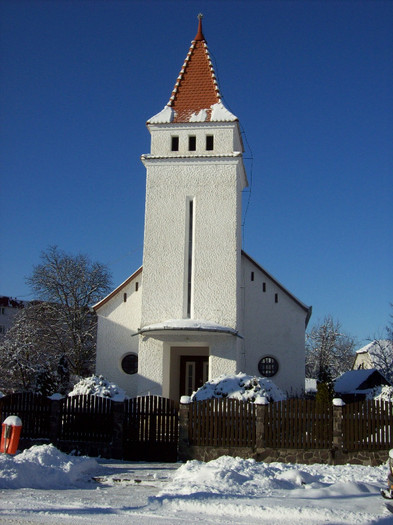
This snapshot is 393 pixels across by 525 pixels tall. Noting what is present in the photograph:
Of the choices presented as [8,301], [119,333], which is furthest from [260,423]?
[8,301]

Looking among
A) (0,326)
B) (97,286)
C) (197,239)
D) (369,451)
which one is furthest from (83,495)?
(0,326)

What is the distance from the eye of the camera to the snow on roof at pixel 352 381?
35.8m

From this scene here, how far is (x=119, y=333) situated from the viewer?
25.3m

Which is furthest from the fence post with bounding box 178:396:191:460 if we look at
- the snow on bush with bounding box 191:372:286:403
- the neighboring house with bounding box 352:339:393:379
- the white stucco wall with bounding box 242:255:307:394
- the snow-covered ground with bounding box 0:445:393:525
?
the neighboring house with bounding box 352:339:393:379

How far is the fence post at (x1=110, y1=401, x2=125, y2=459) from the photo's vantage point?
15.3 meters

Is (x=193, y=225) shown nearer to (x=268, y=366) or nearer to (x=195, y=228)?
(x=195, y=228)

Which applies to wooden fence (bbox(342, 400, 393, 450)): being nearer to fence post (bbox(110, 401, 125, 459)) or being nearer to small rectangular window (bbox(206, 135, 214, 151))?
fence post (bbox(110, 401, 125, 459))

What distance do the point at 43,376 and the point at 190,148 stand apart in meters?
12.5

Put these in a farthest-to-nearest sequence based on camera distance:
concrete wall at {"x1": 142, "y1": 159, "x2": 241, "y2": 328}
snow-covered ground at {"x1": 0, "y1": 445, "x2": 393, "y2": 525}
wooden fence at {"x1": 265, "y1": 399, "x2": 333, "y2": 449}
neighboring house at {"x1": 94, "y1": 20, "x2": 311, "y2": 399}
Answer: concrete wall at {"x1": 142, "y1": 159, "x2": 241, "y2": 328}, neighboring house at {"x1": 94, "y1": 20, "x2": 311, "y2": 399}, wooden fence at {"x1": 265, "y1": 399, "x2": 333, "y2": 449}, snow-covered ground at {"x1": 0, "y1": 445, "x2": 393, "y2": 525}

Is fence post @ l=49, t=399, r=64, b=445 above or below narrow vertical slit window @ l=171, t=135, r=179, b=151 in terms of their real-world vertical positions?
below

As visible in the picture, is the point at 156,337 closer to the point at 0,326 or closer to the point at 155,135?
the point at 155,135

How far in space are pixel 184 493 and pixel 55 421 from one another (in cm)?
703

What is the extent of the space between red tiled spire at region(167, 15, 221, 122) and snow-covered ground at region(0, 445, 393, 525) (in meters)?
16.3

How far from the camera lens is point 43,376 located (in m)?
26.8
